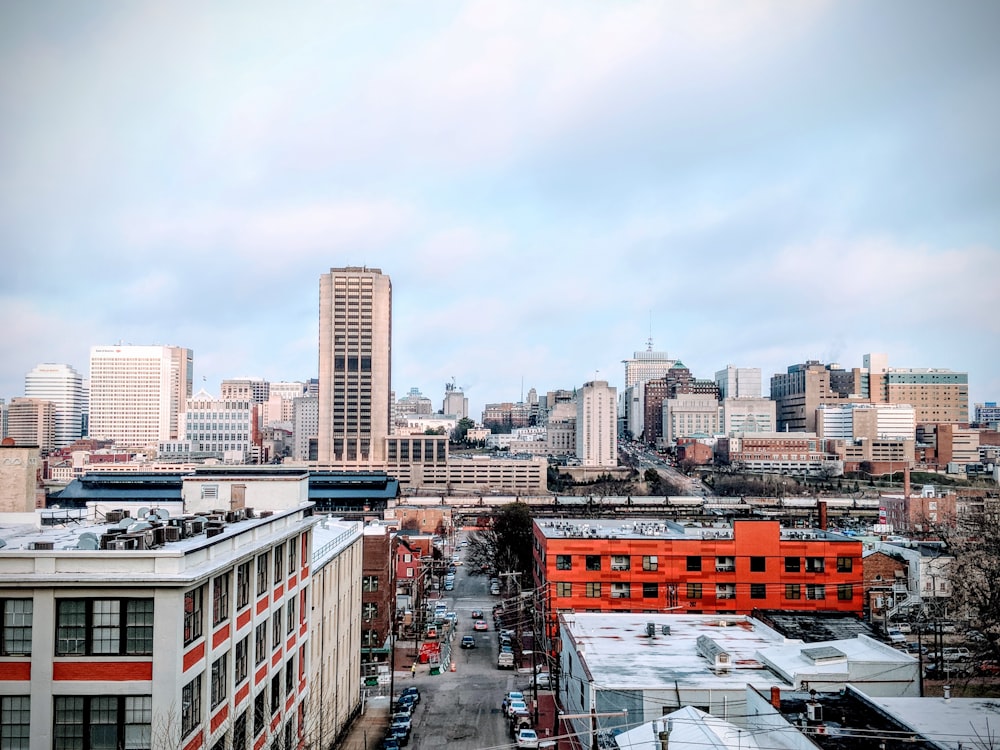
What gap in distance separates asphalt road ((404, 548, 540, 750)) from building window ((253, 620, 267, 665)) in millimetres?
10388

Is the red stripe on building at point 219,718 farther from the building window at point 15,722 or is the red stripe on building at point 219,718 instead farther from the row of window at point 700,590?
the row of window at point 700,590

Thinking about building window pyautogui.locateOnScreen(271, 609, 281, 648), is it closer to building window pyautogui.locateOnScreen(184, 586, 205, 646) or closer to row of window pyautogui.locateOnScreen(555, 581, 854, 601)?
building window pyautogui.locateOnScreen(184, 586, 205, 646)

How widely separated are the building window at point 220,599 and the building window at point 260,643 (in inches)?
108

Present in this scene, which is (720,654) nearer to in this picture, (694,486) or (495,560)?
(495,560)

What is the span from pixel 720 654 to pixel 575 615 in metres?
11.5

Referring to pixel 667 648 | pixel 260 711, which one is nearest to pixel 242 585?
pixel 260 711

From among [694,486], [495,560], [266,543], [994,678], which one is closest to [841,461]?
[694,486]

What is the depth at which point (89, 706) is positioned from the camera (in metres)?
15.4

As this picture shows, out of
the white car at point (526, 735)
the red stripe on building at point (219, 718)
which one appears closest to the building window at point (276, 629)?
the red stripe on building at point (219, 718)

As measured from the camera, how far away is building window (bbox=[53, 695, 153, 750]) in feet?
50.4

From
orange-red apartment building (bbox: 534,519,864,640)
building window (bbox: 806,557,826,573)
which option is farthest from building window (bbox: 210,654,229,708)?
building window (bbox: 806,557,826,573)

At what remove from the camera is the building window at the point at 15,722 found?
50.0ft

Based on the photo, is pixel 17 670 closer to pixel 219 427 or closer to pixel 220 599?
pixel 220 599

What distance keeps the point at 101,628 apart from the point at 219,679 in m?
3.66
